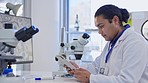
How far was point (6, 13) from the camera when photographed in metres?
1.91

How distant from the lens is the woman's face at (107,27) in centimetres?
152

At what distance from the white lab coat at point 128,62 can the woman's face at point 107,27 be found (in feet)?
0.28

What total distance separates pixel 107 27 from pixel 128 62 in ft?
1.02

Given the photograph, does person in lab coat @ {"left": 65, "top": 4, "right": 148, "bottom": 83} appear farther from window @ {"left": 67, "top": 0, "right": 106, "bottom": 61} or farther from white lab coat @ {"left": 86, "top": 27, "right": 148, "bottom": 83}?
window @ {"left": 67, "top": 0, "right": 106, "bottom": 61}

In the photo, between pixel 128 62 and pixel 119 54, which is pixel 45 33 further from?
pixel 128 62

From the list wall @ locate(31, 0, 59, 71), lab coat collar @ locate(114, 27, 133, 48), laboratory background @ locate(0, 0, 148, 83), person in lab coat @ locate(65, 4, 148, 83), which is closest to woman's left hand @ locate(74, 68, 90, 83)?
person in lab coat @ locate(65, 4, 148, 83)

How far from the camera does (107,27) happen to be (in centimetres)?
154

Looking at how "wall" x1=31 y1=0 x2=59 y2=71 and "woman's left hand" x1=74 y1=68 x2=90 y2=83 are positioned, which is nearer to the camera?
"woman's left hand" x1=74 y1=68 x2=90 y2=83

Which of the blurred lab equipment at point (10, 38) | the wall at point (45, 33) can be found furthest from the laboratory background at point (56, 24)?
the blurred lab equipment at point (10, 38)

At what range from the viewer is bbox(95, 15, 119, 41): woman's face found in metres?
1.52

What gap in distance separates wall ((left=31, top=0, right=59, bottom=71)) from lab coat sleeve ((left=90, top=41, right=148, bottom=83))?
1726 millimetres

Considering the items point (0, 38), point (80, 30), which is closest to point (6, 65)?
point (0, 38)

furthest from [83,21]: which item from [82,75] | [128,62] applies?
[128,62]

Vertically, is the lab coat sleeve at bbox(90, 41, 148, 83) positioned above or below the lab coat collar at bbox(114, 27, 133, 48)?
below
